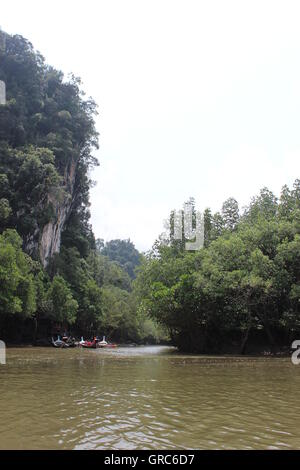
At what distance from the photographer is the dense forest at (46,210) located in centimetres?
3477

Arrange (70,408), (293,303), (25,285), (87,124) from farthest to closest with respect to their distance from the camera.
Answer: (87,124)
(25,285)
(293,303)
(70,408)

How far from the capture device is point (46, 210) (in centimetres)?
4025

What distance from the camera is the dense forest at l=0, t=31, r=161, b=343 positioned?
114ft

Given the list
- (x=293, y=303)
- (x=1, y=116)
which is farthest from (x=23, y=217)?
(x=293, y=303)

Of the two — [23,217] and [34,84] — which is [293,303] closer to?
[23,217]

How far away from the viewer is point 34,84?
4925 centimetres
